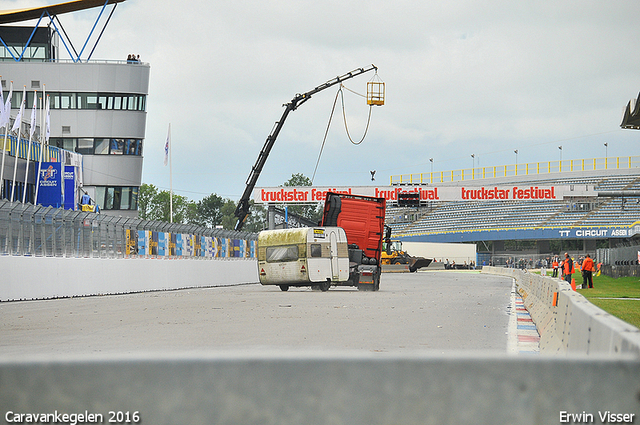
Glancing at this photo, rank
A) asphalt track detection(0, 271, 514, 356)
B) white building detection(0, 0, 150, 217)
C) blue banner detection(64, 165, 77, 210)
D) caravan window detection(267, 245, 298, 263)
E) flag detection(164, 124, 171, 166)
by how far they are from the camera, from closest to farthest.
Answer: asphalt track detection(0, 271, 514, 356) < caravan window detection(267, 245, 298, 263) < blue banner detection(64, 165, 77, 210) < flag detection(164, 124, 171, 166) < white building detection(0, 0, 150, 217)

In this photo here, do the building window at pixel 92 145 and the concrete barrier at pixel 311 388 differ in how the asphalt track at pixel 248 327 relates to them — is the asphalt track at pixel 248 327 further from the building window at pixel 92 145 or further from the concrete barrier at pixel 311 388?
the building window at pixel 92 145

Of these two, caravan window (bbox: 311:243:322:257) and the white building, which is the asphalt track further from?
the white building

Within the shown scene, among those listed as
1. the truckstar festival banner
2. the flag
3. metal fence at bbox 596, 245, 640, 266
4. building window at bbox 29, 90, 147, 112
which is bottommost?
metal fence at bbox 596, 245, 640, 266

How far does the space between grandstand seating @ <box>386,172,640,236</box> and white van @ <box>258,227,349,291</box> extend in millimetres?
56918

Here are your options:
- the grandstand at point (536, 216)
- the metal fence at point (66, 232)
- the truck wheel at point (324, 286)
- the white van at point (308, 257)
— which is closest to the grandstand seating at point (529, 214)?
the grandstand at point (536, 216)

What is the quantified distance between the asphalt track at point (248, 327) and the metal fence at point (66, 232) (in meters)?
2.49

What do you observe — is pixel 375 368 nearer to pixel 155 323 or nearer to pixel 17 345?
pixel 17 345

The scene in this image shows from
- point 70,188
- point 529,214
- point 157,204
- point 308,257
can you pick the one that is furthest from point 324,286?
→ point 157,204

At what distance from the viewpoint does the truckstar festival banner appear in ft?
210

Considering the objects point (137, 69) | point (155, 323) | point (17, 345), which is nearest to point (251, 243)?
point (137, 69)

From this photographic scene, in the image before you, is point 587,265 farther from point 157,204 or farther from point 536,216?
point 157,204

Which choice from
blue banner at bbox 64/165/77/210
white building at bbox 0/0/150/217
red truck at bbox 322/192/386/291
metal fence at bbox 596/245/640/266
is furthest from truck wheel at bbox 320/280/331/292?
white building at bbox 0/0/150/217

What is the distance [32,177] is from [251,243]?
2132cm

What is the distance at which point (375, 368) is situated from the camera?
2641mm
